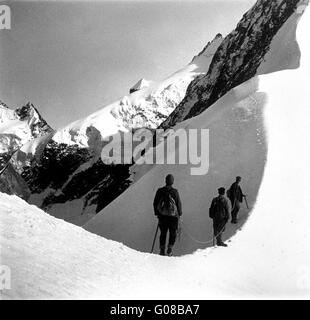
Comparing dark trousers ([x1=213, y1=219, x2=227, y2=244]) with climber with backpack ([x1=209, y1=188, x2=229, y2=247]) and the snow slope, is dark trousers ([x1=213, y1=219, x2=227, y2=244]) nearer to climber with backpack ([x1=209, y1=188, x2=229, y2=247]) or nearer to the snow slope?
climber with backpack ([x1=209, y1=188, x2=229, y2=247])

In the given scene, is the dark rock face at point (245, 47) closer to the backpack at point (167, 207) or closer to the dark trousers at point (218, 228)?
the dark trousers at point (218, 228)

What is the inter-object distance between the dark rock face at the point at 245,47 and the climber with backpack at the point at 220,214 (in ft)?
210

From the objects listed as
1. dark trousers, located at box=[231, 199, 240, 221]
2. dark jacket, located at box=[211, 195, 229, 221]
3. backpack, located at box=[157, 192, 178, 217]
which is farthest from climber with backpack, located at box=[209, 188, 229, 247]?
backpack, located at box=[157, 192, 178, 217]

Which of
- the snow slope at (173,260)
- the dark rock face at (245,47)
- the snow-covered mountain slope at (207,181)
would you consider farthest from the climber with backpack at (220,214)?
the dark rock face at (245,47)

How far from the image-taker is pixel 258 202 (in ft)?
62.0

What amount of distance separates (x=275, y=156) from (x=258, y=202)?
12.5 ft

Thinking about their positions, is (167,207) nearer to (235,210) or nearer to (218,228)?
(218,228)

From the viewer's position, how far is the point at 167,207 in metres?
14.4

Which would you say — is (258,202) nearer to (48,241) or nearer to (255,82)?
(48,241)

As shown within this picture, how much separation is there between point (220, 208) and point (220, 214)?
0.20 m

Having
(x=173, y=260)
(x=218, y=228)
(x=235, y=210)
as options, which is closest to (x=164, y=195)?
(x=173, y=260)

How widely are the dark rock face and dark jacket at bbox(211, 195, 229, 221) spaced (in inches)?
2525

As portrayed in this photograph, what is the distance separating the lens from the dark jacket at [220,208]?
642 inches
